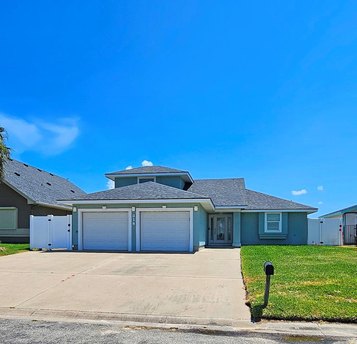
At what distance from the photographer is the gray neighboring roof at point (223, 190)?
23906mm

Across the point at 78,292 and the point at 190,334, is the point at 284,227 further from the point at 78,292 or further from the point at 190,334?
the point at 190,334

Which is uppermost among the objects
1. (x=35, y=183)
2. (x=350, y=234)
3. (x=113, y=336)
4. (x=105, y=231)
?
(x=35, y=183)

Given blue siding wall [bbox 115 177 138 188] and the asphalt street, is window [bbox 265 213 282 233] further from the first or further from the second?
the asphalt street

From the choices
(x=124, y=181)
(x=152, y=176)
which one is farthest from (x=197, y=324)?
(x=124, y=181)

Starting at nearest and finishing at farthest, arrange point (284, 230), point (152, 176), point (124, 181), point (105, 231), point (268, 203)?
1. point (105, 231)
2. point (284, 230)
3. point (268, 203)
4. point (152, 176)
5. point (124, 181)

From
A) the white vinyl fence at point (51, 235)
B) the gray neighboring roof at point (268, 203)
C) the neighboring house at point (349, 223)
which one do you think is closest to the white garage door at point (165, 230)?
the white vinyl fence at point (51, 235)

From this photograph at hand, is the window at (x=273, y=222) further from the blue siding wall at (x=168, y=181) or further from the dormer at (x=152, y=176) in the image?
the blue siding wall at (x=168, y=181)

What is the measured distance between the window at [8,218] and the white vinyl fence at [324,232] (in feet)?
66.1

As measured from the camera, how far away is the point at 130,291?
338 inches

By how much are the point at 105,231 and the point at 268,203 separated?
36.8 feet

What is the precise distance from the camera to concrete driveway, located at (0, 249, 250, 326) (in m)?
6.86

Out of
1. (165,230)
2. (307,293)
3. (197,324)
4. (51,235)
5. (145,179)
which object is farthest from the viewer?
(145,179)

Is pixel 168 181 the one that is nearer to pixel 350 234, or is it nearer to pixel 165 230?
pixel 165 230

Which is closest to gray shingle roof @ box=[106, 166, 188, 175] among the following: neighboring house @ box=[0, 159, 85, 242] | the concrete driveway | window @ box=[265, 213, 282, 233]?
neighboring house @ box=[0, 159, 85, 242]
